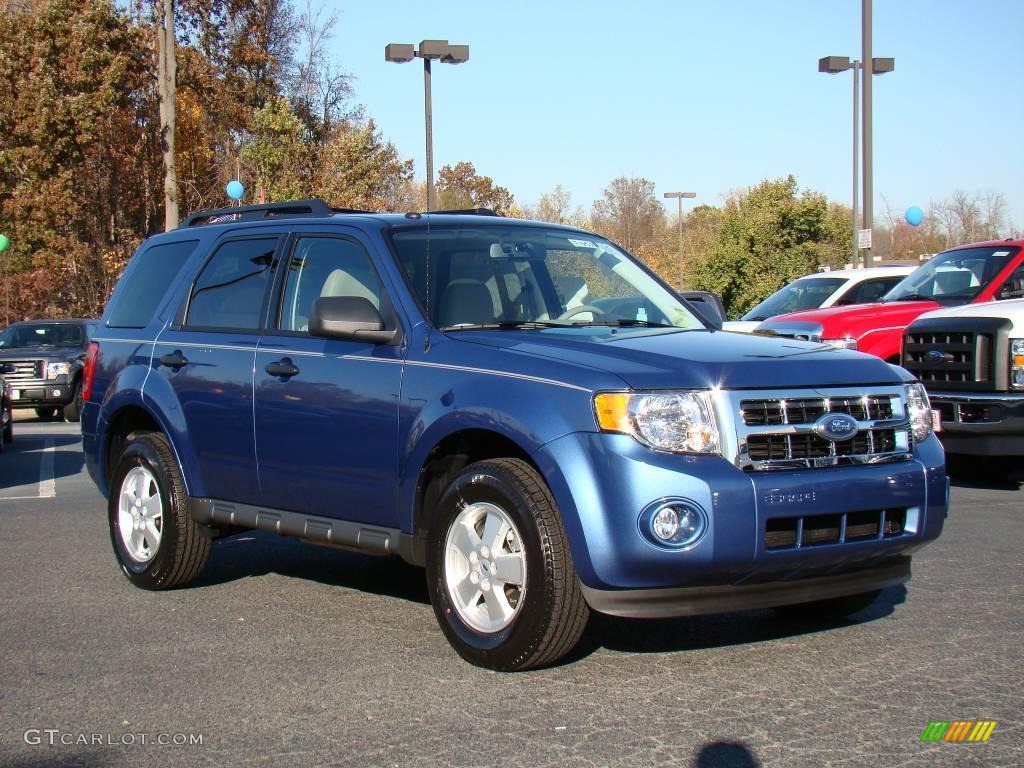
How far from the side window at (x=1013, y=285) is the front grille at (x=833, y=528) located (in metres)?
7.65

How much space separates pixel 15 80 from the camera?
36469 millimetres

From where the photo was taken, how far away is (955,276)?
13.1 metres

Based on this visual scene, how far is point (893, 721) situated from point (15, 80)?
1446 inches

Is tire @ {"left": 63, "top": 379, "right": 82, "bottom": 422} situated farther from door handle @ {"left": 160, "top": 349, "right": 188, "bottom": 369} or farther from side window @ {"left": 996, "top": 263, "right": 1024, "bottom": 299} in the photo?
door handle @ {"left": 160, "top": 349, "right": 188, "bottom": 369}

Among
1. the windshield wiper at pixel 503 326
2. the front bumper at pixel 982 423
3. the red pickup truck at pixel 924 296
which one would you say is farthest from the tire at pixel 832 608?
the red pickup truck at pixel 924 296

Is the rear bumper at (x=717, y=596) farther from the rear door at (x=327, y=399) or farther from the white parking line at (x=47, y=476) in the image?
the white parking line at (x=47, y=476)

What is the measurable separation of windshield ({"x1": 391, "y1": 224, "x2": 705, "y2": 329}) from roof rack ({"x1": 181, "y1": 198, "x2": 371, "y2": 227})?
84cm

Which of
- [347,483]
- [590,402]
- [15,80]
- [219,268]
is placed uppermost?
[15,80]

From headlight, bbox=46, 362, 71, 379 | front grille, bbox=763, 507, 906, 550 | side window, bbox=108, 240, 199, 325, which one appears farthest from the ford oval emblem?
headlight, bbox=46, 362, 71, 379

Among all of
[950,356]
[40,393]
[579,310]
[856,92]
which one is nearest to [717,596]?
[579,310]

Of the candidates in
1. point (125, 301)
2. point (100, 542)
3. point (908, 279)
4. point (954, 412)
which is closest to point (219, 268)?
point (125, 301)

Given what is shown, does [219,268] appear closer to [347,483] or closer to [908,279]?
[347,483]

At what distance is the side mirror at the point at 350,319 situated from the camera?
5.72 meters

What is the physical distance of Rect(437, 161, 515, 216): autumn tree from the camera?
65.5 metres
